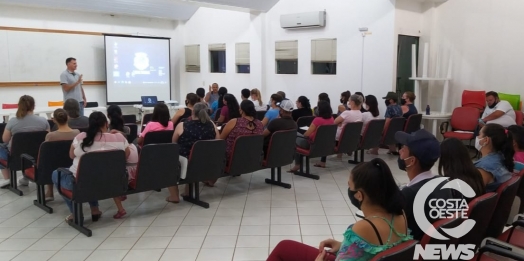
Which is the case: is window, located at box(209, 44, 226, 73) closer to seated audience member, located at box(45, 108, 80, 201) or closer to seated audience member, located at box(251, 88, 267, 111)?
seated audience member, located at box(251, 88, 267, 111)

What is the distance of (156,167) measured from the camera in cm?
416

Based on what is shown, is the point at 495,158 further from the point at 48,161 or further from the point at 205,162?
the point at 48,161

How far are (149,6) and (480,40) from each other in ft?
25.5

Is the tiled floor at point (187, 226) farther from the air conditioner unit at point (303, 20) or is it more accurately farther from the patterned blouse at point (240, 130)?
the air conditioner unit at point (303, 20)

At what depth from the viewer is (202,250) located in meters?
3.55

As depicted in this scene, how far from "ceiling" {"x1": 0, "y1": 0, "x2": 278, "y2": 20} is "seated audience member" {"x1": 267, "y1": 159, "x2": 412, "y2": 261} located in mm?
7913

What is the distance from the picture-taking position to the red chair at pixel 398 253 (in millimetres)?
1615

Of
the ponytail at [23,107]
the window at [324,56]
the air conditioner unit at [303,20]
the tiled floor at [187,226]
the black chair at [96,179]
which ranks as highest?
the air conditioner unit at [303,20]

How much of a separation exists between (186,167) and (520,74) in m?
6.34

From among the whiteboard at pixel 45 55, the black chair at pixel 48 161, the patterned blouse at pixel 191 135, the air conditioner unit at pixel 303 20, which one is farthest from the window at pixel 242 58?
the black chair at pixel 48 161

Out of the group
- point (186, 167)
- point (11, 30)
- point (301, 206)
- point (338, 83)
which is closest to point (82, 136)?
point (186, 167)

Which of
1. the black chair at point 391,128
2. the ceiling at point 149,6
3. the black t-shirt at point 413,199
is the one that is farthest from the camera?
the ceiling at point 149,6

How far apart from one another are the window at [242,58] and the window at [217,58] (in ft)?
1.97

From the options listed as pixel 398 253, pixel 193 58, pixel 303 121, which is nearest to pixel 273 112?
pixel 303 121
